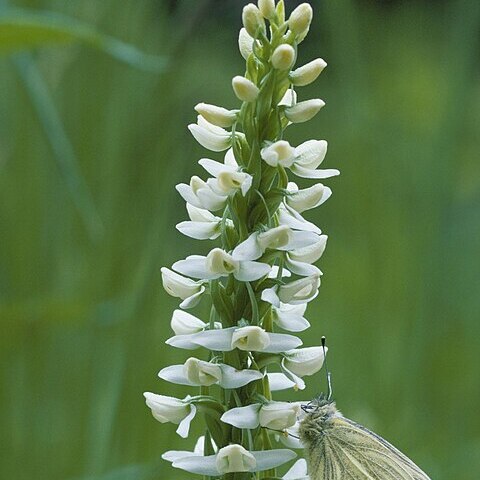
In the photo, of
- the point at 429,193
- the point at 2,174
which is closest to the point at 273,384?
the point at 2,174

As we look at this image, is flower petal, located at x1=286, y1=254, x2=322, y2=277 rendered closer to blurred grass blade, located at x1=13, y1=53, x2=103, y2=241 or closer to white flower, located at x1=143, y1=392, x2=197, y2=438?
white flower, located at x1=143, y1=392, x2=197, y2=438

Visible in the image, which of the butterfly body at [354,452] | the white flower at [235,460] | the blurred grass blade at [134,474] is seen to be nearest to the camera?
the white flower at [235,460]

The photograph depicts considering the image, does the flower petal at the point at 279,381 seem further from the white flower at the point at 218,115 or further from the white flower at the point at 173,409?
the white flower at the point at 218,115

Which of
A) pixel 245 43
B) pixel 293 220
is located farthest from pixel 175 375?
pixel 245 43

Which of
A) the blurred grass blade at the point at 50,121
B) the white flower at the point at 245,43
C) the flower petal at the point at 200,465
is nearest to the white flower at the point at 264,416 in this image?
the flower petal at the point at 200,465

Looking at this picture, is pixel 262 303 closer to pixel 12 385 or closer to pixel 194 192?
pixel 194 192

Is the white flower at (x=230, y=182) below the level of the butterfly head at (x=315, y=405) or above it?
above

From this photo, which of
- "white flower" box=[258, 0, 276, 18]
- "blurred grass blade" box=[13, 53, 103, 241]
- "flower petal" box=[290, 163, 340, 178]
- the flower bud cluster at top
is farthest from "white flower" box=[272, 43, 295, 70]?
"blurred grass blade" box=[13, 53, 103, 241]
